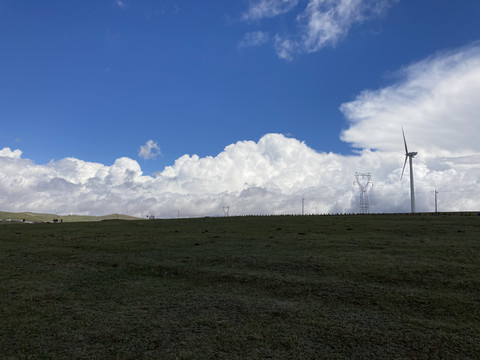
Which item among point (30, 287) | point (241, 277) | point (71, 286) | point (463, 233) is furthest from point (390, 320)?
point (463, 233)

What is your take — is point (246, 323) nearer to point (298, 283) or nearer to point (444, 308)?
point (298, 283)

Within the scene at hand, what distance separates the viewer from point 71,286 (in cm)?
1243

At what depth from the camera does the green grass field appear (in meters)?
7.32

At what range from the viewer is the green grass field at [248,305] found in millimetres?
7324

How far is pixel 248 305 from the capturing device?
987 cm

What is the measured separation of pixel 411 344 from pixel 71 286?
11.2 meters

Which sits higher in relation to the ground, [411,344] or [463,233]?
[463,233]

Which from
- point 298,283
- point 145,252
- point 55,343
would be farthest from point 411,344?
point 145,252

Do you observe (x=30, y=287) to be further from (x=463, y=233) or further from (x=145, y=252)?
(x=463, y=233)

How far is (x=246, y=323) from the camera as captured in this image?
336 inches

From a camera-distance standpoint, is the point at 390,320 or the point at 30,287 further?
the point at 30,287

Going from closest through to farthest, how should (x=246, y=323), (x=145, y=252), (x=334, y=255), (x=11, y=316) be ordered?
(x=246, y=323)
(x=11, y=316)
(x=334, y=255)
(x=145, y=252)

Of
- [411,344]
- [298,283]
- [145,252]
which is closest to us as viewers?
[411,344]

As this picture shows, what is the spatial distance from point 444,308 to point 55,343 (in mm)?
10151
